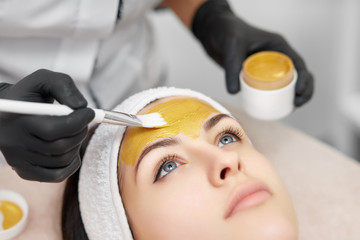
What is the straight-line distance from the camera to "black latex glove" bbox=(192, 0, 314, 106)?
132 centimetres

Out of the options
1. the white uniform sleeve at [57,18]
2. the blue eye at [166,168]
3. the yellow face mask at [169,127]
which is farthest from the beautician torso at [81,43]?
the blue eye at [166,168]

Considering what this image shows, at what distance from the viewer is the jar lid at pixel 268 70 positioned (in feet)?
3.96

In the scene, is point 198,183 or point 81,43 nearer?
point 198,183

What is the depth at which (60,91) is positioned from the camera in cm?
92

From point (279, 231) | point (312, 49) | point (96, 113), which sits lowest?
point (312, 49)

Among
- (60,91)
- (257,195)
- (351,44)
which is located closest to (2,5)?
(60,91)

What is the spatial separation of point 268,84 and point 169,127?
1.03 ft

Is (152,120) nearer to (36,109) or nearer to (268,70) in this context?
(36,109)

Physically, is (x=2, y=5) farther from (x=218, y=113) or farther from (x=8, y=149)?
(x=218, y=113)

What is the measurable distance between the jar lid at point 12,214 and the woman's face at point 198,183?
12.9 inches

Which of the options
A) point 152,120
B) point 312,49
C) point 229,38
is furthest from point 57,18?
point 312,49

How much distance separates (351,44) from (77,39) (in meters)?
1.40

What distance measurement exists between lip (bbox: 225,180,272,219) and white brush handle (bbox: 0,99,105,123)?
0.31 meters

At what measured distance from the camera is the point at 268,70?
4.25ft
